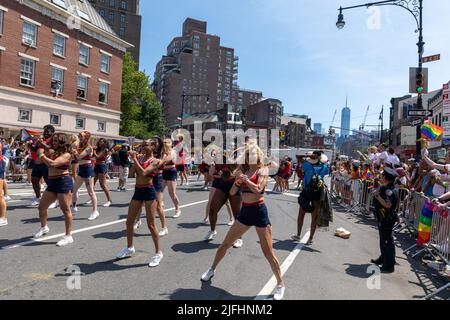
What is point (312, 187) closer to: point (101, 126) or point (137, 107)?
point (101, 126)

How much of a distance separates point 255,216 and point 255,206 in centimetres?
13

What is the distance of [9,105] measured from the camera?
24188 mm

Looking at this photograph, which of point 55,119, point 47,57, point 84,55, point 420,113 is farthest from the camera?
point 84,55

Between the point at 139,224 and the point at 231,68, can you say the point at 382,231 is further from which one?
the point at 231,68

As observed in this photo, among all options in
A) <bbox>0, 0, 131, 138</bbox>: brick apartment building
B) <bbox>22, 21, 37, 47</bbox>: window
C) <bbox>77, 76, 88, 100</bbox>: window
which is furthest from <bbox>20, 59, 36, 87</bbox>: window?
<bbox>77, 76, 88, 100</bbox>: window

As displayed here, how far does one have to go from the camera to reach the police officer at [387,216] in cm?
573

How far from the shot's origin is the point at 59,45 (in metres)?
27.8

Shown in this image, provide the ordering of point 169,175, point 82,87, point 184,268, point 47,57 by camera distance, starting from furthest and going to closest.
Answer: point 82,87, point 47,57, point 169,175, point 184,268

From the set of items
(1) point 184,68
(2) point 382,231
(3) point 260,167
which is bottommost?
(2) point 382,231

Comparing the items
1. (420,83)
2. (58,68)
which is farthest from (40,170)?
(58,68)

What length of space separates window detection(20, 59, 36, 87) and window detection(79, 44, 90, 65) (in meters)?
4.85

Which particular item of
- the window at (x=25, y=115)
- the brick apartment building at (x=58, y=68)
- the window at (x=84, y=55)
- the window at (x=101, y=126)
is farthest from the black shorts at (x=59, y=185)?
the window at (x=101, y=126)
